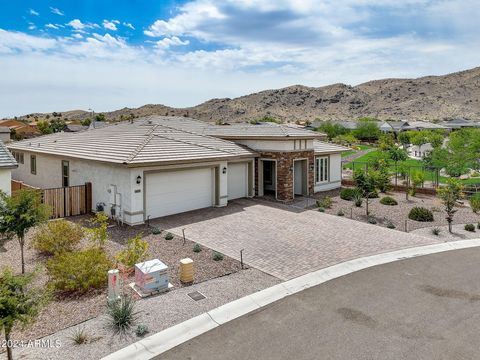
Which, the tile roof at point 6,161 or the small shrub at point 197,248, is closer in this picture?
the small shrub at point 197,248

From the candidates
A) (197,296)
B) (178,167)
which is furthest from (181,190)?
(197,296)

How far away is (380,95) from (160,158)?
15362 centimetres

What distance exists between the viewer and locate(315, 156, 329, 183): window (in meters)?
25.8

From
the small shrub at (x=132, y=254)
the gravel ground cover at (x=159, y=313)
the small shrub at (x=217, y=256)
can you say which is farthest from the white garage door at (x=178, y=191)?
the gravel ground cover at (x=159, y=313)

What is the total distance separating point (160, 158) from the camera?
17156 millimetres

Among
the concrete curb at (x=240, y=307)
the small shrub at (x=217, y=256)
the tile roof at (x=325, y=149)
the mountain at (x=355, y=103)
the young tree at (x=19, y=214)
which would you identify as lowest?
the concrete curb at (x=240, y=307)

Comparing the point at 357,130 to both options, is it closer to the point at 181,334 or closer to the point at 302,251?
the point at 302,251

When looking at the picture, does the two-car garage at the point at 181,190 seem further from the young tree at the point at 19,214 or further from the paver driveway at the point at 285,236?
the young tree at the point at 19,214

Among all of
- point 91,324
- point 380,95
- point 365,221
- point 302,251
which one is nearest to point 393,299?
point 302,251

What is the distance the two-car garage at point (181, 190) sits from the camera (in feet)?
57.6

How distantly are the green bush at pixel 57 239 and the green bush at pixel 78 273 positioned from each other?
2605 mm

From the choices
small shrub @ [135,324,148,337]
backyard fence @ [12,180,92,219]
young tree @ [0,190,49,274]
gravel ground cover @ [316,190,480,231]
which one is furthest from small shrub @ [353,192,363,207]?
young tree @ [0,190,49,274]

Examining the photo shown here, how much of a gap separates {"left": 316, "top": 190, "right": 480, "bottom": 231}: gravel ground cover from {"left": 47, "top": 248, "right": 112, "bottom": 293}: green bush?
524 inches

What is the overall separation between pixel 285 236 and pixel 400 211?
354 inches
